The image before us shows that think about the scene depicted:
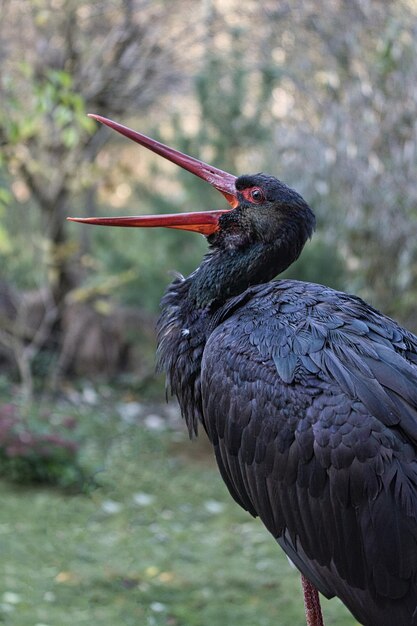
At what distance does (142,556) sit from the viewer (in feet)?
16.5

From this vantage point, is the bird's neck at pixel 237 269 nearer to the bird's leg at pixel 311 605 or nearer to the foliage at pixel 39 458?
the bird's leg at pixel 311 605

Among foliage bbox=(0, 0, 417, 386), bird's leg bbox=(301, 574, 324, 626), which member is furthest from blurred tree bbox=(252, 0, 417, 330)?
bird's leg bbox=(301, 574, 324, 626)

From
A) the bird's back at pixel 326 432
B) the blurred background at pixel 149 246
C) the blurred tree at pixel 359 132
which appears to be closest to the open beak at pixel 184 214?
the bird's back at pixel 326 432

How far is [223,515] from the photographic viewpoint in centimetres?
599

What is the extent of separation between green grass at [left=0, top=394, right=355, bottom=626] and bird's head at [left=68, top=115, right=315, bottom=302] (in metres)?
2.01

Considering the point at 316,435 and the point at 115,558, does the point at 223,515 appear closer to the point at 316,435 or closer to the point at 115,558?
the point at 115,558

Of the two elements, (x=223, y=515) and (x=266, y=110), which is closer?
(x=223, y=515)

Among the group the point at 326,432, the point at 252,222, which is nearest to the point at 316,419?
the point at 326,432

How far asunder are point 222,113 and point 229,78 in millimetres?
408

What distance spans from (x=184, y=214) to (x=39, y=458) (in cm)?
349

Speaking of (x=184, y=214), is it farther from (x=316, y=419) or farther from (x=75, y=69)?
(x=75, y=69)

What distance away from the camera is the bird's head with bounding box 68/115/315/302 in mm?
3047

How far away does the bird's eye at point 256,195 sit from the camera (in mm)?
3078

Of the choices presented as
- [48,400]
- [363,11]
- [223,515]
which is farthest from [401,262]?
[48,400]
